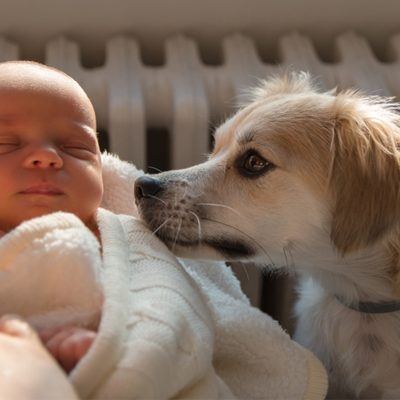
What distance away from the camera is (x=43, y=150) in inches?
31.6

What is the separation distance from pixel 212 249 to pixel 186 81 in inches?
18.7

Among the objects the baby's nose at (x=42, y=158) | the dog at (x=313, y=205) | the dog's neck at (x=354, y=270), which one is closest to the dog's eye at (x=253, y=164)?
the dog at (x=313, y=205)

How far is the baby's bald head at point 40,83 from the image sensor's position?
0.83m

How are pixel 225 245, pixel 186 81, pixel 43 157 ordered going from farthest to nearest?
pixel 186 81
pixel 225 245
pixel 43 157

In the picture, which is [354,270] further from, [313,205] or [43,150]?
[43,150]

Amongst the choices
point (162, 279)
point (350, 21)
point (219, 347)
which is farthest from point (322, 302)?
point (350, 21)

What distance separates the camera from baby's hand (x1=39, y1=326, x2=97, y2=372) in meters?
0.65

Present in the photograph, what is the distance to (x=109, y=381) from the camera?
2.07ft

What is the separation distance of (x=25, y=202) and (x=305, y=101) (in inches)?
16.5

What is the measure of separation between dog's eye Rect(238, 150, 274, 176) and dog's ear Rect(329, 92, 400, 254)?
9 cm

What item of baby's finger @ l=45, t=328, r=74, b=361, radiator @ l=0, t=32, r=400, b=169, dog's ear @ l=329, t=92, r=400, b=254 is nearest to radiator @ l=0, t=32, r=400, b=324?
radiator @ l=0, t=32, r=400, b=169

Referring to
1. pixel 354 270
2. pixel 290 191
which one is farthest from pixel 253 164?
pixel 354 270

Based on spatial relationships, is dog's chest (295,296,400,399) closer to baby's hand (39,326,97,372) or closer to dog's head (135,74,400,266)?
dog's head (135,74,400,266)

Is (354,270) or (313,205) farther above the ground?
(313,205)
